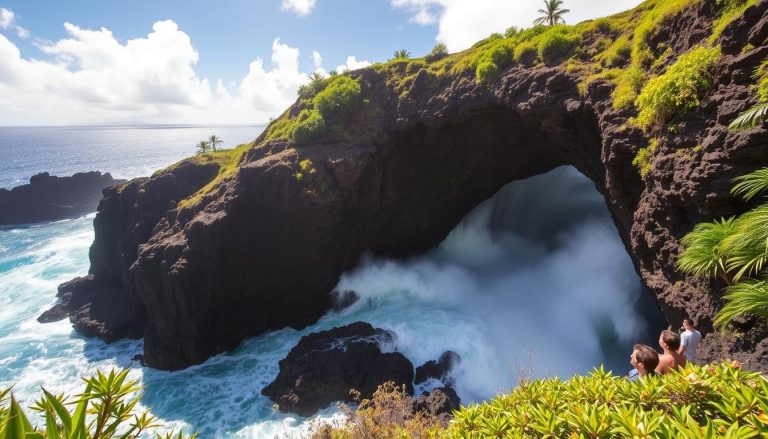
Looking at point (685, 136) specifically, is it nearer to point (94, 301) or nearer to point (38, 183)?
point (94, 301)

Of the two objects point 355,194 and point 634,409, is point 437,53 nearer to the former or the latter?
point 355,194

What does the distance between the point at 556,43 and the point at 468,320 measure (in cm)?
1833

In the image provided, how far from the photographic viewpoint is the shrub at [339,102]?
3034 centimetres

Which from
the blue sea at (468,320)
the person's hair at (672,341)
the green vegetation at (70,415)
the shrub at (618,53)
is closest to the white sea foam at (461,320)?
the blue sea at (468,320)

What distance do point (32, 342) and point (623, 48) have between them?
47.9m

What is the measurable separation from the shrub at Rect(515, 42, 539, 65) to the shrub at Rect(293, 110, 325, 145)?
15.0 meters

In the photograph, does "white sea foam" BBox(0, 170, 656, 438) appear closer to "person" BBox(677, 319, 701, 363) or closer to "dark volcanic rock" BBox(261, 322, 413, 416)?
"dark volcanic rock" BBox(261, 322, 413, 416)

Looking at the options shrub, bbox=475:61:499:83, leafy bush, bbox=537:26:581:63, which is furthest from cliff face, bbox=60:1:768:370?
leafy bush, bbox=537:26:581:63

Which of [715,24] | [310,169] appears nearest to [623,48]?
[715,24]

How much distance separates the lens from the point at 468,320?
86.4 ft

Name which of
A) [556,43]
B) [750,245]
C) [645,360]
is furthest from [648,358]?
[556,43]

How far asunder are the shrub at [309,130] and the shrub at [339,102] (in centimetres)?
88

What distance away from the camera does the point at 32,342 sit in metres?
32.3

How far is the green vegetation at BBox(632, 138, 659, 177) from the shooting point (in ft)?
44.0
